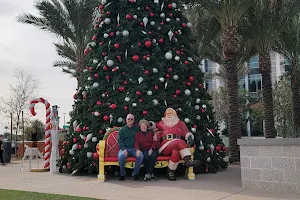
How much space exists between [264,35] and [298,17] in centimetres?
298

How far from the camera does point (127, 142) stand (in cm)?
880

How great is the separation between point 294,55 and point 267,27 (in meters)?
4.76

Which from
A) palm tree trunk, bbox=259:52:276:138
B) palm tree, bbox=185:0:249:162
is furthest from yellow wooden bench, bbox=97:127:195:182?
palm tree trunk, bbox=259:52:276:138

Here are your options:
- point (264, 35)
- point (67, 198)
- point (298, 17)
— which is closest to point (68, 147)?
point (67, 198)

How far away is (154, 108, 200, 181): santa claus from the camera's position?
8.75 meters

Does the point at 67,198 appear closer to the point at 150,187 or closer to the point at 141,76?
the point at 150,187

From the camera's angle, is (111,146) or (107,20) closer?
(111,146)

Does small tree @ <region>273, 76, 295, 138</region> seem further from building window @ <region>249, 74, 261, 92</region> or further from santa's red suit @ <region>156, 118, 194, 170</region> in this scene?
santa's red suit @ <region>156, 118, 194, 170</region>

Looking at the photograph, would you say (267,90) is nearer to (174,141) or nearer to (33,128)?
(174,141)

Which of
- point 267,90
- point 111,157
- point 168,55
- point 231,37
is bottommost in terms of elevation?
point 111,157

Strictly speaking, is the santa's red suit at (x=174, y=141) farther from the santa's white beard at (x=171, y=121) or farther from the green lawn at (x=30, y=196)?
the green lawn at (x=30, y=196)

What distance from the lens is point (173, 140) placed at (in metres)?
8.89

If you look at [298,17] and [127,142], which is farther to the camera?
[298,17]

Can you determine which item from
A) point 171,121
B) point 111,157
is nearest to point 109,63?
point 171,121
